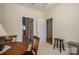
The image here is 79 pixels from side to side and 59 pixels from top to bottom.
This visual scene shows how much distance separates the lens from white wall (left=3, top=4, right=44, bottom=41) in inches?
76.2

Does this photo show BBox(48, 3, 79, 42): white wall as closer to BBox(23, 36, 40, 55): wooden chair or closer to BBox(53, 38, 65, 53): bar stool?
BBox(53, 38, 65, 53): bar stool

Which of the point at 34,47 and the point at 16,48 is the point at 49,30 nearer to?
the point at 34,47

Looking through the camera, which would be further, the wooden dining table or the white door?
the white door

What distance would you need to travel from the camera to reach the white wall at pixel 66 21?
1887mm

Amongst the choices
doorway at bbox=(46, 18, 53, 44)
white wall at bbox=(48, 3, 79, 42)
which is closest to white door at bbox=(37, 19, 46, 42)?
doorway at bbox=(46, 18, 53, 44)

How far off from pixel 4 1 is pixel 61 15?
0.97 m

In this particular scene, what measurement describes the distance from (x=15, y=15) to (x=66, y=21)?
874 millimetres

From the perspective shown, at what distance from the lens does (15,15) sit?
1996 mm

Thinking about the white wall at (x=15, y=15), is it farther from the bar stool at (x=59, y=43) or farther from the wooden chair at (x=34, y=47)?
the bar stool at (x=59, y=43)

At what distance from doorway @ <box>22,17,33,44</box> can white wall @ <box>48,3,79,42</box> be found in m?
0.38

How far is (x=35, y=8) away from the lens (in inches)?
80.0

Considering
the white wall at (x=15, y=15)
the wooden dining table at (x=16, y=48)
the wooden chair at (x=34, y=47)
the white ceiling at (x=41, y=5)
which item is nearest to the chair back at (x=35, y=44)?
the wooden chair at (x=34, y=47)

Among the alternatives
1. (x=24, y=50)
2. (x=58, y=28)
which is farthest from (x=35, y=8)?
(x=24, y=50)

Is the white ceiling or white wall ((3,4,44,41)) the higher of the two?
the white ceiling
